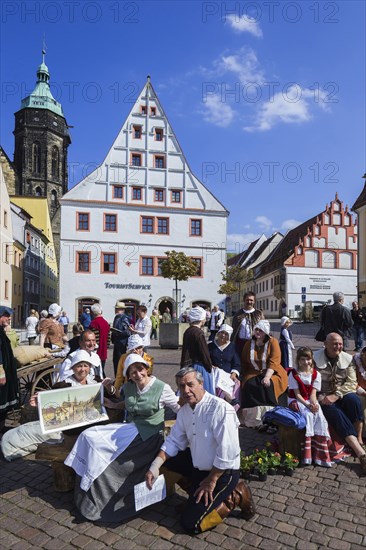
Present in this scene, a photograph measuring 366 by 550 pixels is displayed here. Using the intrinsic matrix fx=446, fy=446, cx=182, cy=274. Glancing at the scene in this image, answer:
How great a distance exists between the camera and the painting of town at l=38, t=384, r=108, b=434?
4566 mm

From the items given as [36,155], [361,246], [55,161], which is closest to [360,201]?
[361,246]

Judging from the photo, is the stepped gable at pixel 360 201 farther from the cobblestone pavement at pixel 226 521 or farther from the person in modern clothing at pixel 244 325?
the cobblestone pavement at pixel 226 521

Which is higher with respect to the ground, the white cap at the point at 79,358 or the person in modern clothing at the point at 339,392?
the white cap at the point at 79,358

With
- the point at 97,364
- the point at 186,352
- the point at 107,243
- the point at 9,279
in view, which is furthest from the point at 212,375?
the point at 9,279

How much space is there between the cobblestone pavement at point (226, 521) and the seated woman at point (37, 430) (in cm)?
57

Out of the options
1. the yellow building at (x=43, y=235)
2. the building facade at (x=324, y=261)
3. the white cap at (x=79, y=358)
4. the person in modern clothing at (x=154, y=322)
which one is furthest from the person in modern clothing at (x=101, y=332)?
the yellow building at (x=43, y=235)

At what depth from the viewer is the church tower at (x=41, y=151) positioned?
65.5 meters

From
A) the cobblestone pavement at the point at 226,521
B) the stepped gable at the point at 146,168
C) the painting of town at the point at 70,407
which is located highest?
the stepped gable at the point at 146,168

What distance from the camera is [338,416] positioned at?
536cm

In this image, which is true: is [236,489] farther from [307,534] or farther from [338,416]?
[338,416]

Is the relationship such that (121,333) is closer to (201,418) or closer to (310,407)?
(310,407)

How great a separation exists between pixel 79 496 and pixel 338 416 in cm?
311

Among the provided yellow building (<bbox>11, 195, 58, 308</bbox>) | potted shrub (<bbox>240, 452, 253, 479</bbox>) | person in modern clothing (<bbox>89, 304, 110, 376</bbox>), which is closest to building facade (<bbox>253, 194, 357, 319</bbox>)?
yellow building (<bbox>11, 195, 58, 308</bbox>)

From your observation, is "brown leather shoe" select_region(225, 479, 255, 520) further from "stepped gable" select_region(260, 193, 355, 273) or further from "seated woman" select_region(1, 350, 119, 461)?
"stepped gable" select_region(260, 193, 355, 273)
